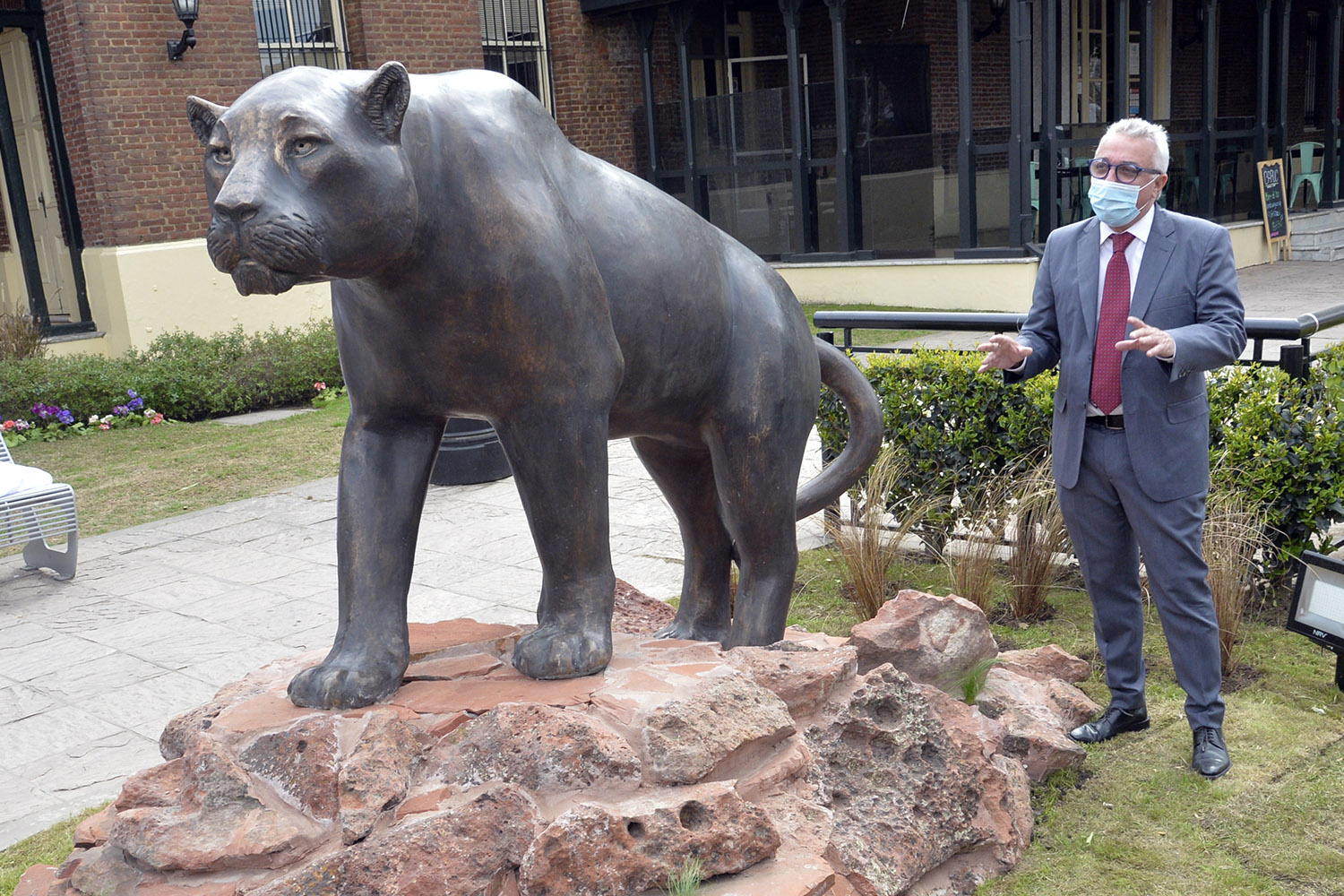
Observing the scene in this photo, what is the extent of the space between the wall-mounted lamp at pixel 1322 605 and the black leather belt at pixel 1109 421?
1.02 metres

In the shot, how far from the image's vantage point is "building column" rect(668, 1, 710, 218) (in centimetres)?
1655

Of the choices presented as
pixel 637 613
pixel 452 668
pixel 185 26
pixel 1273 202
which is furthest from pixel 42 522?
pixel 1273 202

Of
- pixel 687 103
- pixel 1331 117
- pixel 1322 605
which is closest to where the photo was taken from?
pixel 1322 605

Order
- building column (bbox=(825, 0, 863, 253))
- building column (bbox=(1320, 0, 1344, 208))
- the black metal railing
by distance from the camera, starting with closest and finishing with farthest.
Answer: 1. the black metal railing
2. building column (bbox=(825, 0, 863, 253))
3. building column (bbox=(1320, 0, 1344, 208))

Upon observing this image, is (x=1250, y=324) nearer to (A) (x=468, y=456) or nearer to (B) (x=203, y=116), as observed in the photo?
(B) (x=203, y=116)

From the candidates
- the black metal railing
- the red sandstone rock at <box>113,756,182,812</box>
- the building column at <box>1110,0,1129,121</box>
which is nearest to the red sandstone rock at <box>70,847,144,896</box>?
the red sandstone rock at <box>113,756,182,812</box>

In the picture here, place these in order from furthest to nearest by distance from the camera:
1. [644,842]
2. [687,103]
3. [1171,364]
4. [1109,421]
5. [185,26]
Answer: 1. [687,103]
2. [185,26]
3. [1109,421]
4. [1171,364]
5. [644,842]

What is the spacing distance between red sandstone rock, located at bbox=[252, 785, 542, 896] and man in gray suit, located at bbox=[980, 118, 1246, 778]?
80.0 inches

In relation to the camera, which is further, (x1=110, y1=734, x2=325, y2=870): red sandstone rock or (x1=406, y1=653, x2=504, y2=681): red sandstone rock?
(x1=406, y1=653, x2=504, y2=681): red sandstone rock

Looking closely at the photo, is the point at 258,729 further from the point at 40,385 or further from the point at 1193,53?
the point at 1193,53

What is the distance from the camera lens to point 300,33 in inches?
561

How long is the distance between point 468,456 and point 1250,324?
16.4 ft

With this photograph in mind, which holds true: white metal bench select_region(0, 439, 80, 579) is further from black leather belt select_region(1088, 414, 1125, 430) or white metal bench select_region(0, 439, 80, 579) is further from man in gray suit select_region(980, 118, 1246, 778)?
black leather belt select_region(1088, 414, 1125, 430)

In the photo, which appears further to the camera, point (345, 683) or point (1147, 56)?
point (1147, 56)
